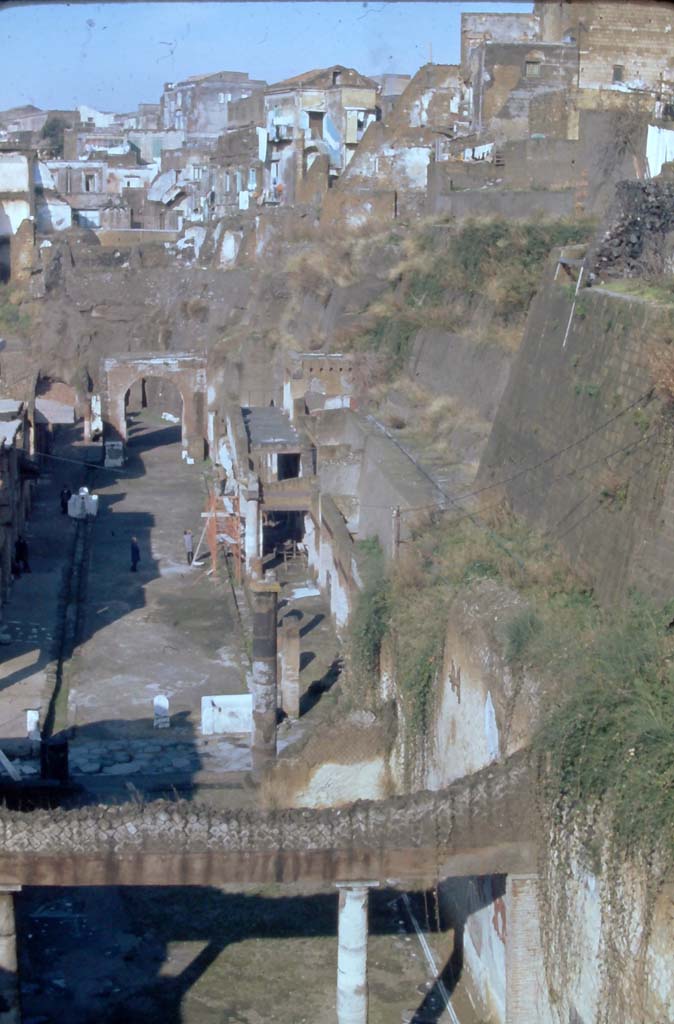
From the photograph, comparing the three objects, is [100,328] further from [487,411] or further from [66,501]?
[487,411]

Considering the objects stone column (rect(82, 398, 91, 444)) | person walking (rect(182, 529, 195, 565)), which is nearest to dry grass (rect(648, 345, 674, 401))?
person walking (rect(182, 529, 195, 565))

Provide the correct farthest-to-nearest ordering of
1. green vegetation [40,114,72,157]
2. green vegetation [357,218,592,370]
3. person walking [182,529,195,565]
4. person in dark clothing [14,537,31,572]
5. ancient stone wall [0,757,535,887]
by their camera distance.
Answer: green vegetation [40,114,72,157] → person walking [182,529,195,565] → person in dark clothing [14,537,31,572] → green vegetation [357,218,592,370] → ancient stone wall [0,757,535,887]

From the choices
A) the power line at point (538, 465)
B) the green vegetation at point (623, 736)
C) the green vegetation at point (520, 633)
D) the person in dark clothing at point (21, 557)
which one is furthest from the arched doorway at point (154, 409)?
the green vegetation at point (623, 736)

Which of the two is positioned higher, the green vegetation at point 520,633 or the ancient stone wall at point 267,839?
the green vegetation at point 520,633

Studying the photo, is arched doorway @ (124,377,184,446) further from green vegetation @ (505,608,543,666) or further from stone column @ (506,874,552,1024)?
stone column @ (506,874,552,1024)

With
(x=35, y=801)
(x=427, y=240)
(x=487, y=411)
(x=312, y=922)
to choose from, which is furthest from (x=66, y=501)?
(x=312, y=922)

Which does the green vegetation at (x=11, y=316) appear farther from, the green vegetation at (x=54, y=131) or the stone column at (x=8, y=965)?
the stone column at (x=8, y=965)
